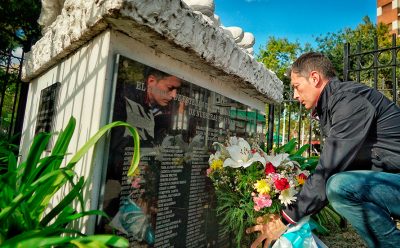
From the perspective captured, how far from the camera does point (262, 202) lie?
1.71m

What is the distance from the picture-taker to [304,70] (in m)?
2.05

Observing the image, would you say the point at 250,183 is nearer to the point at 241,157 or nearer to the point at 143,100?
the point at 241,157

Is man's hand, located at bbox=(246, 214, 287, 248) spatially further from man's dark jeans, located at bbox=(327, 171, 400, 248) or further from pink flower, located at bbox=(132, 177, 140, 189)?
pink flower, located at bbox=(132, 177, 140, 189)

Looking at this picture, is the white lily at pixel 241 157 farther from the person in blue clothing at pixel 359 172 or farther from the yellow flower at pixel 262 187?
the person in blue clothing at pixel 359 172

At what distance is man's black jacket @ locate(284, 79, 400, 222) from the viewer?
1.60 metres

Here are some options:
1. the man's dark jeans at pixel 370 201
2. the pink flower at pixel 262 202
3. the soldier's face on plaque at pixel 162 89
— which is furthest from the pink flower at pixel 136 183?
the man's dark jeans at pixel 370 201

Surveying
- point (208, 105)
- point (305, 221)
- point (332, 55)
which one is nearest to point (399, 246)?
point (305, 221)

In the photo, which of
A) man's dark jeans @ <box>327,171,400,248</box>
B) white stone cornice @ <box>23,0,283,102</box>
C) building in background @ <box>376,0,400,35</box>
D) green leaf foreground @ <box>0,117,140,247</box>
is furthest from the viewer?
building in background @ <box>376,0,400,35</box>

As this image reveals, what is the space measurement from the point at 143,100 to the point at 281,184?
0.93 meters

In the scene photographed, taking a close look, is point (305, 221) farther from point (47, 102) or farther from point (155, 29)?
point (47, 102)

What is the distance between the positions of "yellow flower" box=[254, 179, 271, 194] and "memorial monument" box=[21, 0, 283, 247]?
0.51 m

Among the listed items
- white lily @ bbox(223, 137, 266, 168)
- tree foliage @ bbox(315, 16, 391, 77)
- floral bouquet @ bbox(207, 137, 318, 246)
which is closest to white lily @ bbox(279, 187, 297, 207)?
floral bouquet @ bbox(207, 137, 318, 246)

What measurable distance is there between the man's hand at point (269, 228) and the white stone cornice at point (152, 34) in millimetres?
1108

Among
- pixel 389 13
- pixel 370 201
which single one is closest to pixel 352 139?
pixel 370 201
